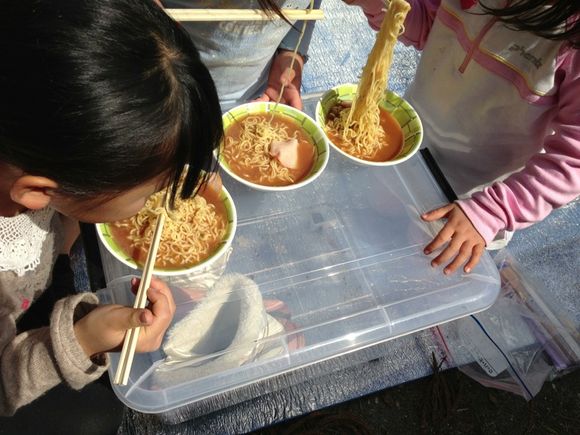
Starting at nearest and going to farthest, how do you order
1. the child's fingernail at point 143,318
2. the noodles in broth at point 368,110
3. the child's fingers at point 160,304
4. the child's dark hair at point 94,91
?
the child's dark hair at point 94,91 → the child's fingernail at point 143,318 → the child's fingers at point 160,304 → the noodles in broth at point 368,110

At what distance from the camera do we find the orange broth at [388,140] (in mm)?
1498

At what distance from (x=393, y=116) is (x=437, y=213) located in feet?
1.29

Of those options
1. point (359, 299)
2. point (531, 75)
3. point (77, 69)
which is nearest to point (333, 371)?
point (359, 299)

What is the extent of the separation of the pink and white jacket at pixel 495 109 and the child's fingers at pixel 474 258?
40mm

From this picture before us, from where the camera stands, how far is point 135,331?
99 cm

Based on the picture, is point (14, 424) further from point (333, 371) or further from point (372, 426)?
point (372, 426)

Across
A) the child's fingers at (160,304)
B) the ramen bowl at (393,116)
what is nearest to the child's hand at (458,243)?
the ramen bowl at (393,116)

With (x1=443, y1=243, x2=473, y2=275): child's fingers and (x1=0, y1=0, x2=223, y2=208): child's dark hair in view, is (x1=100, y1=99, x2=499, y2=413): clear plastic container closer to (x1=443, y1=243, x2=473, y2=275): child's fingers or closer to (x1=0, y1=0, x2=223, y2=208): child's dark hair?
(x1=443, y1=243, x2=473, y2=275): child's fingers

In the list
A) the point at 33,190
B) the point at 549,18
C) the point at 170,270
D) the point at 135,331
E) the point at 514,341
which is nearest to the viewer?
the point at 33,190

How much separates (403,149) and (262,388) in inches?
36.8

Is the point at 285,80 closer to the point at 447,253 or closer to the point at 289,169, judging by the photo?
the point at 289,169

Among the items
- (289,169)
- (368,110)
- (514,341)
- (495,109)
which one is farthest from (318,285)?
(514,341)

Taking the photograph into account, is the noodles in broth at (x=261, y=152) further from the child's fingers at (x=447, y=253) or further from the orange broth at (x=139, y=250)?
the child's fingers at (x=447, y=253)

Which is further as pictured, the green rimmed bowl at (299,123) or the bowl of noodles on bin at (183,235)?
the green rimmed bowl at (299,123)
